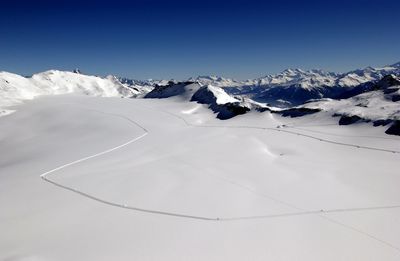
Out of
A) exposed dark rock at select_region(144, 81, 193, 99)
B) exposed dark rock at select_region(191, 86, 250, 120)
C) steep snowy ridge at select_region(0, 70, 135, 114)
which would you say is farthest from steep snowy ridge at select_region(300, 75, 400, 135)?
steep snowy ridge at select_region(0, 70, 135, 114)

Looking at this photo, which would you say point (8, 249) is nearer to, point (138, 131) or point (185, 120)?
point (138, 131)

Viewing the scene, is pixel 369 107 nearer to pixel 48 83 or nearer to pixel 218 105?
pixel 218 105

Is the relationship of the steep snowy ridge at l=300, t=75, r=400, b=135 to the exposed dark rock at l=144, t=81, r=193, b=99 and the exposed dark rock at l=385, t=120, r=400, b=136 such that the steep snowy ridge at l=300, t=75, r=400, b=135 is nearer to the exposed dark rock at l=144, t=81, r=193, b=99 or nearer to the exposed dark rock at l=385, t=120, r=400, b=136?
the exposed dark rock at l=385, t=120, r=400, b=136

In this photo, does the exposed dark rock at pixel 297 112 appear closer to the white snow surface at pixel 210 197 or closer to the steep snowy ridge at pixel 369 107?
the steep snowy ridge at pixel 369 107

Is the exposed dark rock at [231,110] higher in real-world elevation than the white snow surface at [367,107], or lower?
lower

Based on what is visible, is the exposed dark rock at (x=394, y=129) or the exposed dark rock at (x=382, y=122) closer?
the exposed dark rock at (x=394, y=129)

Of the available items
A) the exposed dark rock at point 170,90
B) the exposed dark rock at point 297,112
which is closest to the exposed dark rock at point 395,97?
the exposed dark rock at point 297,112
